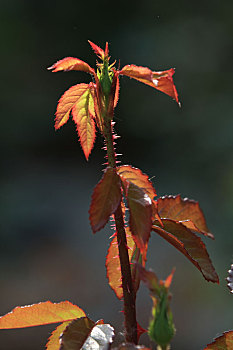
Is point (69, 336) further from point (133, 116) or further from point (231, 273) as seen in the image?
point (133, 116)

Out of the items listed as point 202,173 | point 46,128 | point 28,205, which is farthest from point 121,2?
point 28,205

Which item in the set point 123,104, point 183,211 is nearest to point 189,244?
point 183,211

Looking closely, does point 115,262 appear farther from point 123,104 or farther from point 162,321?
point 123,104

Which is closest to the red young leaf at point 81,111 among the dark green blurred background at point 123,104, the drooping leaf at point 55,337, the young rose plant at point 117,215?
the young rose plant at point 117,215

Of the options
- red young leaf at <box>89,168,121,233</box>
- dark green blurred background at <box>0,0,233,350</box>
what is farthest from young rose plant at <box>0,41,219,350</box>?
dark green blurred background at <box>0,0,233,350</box>

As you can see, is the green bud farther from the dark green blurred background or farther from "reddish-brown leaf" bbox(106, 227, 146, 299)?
the dark green blurred background

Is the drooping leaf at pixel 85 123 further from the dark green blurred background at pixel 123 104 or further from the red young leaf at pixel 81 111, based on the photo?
the dark green blurred background at pixel 123 104
